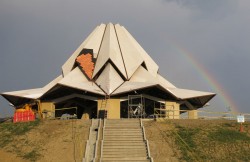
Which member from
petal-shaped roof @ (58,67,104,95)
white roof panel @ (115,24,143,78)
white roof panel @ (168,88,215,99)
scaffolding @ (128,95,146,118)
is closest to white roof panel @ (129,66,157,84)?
white roof panel @ (115,24,143,78)

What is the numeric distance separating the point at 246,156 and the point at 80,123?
43.4 ft

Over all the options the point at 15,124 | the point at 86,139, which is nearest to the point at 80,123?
the point at 86,139

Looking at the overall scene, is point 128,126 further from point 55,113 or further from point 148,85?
point 55,113

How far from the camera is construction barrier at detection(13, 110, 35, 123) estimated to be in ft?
113

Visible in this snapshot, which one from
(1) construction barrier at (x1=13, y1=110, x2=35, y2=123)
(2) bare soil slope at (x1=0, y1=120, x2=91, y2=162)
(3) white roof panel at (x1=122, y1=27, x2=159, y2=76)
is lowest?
(2) bare soil slope at (x1=0, y1=120, x2=91, y2=162)

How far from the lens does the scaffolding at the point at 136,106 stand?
41331mm

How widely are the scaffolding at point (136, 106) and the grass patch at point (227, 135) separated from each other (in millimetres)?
12979

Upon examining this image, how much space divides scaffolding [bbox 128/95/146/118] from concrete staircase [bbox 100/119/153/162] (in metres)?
9.71

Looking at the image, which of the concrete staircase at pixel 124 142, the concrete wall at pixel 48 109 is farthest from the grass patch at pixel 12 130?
the concrete wall at pixel 48 109

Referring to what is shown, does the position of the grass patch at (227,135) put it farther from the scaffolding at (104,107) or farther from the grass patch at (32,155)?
the scaffolding at (104,107)

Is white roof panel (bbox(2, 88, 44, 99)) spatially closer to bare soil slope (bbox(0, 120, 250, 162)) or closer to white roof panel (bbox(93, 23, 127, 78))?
white roof panel (bbox(93, 23, 127, 78))

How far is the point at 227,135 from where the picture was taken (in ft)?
94.0

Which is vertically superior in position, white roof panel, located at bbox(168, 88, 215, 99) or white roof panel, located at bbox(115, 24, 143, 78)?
white roof panel, located at bbox(115, 24, 143, 78)

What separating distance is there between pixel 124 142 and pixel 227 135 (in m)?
8.02
